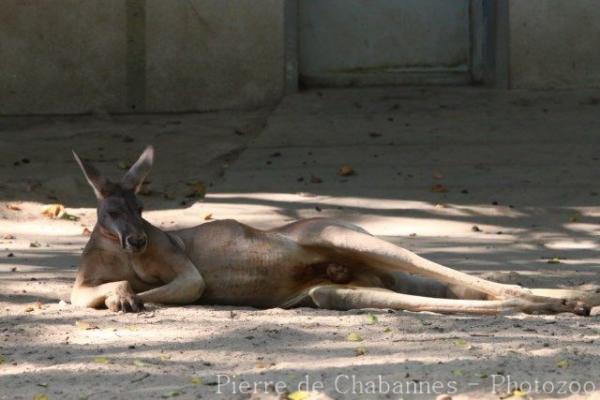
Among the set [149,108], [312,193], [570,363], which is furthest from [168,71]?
[570,363]

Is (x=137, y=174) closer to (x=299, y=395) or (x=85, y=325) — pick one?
(x=85, y=325)

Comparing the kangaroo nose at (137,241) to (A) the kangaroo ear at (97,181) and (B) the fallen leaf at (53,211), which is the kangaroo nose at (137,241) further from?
(B) the fallen leaf at (53,211)

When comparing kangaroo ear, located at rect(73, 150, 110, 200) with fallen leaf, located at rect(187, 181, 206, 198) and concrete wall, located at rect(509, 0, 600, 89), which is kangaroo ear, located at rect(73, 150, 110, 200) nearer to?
fallen leaf, located at rect(187, 181, 206, 198)

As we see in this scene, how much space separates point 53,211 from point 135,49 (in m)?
3.26

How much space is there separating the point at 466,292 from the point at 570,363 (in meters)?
1.65

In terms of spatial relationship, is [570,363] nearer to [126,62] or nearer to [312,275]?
[312,275]

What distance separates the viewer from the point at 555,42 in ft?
39.8

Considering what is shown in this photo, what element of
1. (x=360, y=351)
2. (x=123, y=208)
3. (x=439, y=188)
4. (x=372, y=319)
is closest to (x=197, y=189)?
(x=439, y=188)

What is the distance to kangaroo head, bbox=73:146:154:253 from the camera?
5945mm

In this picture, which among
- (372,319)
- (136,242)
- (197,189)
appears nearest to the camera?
(372,319)

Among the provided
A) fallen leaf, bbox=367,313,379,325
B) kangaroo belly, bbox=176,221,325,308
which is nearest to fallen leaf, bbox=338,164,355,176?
kangaroo belly, bbox=176,221,325,308

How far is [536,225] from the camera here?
8.96 metres

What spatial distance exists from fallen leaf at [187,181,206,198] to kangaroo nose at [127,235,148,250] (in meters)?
3.99

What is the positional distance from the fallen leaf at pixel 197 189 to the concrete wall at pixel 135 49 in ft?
6.80
